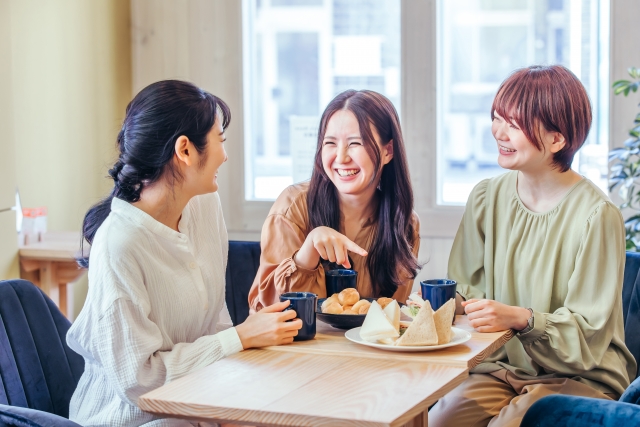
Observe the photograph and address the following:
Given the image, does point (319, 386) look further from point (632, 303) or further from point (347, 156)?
point (632, 303)

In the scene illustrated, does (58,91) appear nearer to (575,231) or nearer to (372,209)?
(372,209)

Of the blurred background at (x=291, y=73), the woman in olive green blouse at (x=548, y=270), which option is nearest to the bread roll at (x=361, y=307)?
the woman in olive green blouse at (x=548, y=270)

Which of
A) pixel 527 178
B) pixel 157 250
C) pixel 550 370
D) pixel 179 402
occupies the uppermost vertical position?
pixel 527 178

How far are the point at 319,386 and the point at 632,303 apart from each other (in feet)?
3.81

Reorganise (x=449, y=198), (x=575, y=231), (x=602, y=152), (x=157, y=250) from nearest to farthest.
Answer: (x=157, y=250) → (x=575, y=231) → (x=602, y=152) → (x=449, y=198)

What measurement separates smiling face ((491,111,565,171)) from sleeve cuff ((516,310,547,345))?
36cm

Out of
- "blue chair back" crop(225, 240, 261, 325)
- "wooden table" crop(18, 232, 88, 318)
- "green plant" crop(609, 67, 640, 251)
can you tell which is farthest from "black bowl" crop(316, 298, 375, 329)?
"green plant" crop(609, 67, 640, 251)

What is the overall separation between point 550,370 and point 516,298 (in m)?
0.19

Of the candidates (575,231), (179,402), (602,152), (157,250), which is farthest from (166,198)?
(602,152)

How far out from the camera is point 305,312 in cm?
161

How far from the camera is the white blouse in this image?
1.52 m

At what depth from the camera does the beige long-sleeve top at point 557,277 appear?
1801 millimetres

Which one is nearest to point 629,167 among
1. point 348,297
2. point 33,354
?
point 348,297

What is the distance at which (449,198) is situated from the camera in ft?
12.0
